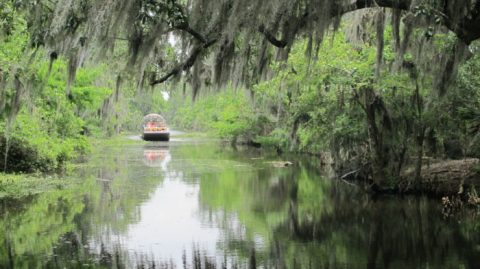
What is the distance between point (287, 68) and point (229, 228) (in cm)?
628

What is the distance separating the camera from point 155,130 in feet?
182

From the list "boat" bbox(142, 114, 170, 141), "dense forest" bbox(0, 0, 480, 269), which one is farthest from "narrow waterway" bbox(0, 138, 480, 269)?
"boat" bbox(142, 114, 170, 141)

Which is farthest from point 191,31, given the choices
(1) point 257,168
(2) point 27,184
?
(1) point 257,168

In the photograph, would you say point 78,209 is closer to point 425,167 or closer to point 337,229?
point 337,229

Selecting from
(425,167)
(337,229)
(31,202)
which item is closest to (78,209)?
(31,202)

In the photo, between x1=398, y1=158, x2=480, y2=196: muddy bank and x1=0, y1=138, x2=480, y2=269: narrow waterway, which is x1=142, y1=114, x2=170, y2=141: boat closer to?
x1=0, y1=138, x2=480, y2=269: narrow waterway

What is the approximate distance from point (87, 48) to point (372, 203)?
1009 cm

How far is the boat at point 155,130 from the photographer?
179ft

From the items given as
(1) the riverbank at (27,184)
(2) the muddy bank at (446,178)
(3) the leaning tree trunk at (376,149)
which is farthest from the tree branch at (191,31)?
(3) the leaning tree trunk at (376,149)

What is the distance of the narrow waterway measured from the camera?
8836 millimetres

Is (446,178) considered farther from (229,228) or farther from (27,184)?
(27,184)

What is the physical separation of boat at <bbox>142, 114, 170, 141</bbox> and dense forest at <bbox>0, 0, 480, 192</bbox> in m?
26.4

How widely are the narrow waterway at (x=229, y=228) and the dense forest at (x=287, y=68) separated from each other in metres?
1.68

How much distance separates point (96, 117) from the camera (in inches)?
1583
